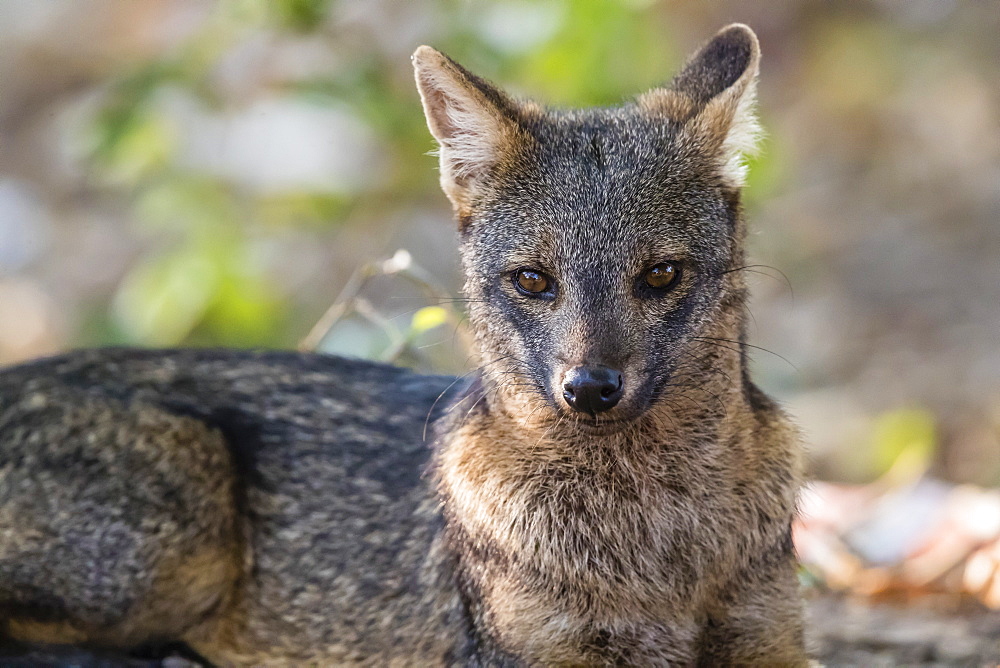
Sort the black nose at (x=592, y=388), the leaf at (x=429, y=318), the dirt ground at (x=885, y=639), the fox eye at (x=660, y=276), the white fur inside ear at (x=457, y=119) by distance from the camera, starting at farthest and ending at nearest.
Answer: the leaf at (x=429, y=318) < the dirt ground at (x=885, y=639) < the white fur inside ear at (x=457, y=119) < the fox eye at (x=660, y=276) < the black nose at (x=592, y=388)

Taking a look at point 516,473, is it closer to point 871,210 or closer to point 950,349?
point 950,349

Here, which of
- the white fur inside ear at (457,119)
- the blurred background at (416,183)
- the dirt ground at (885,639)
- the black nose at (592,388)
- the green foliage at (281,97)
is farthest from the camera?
the blurred background at (416,183)

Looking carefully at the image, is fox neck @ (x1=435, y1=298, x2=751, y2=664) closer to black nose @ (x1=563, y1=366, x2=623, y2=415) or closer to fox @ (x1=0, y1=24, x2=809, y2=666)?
fox @ (x1=0, y1=24, x2=809, y2=666)

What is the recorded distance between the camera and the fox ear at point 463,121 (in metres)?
5.19

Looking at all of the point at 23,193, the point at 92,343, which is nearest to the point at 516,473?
the point at 92,343

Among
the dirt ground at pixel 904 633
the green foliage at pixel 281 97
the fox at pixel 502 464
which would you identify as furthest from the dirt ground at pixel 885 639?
the green foliage at pixel 281 97

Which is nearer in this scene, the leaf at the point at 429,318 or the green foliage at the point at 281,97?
the leaf at the point at 429,318

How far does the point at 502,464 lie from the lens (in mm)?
5238

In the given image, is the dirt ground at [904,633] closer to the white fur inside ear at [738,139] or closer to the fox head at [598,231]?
the fox head at [598,231]

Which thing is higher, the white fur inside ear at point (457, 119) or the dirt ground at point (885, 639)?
the white fur inside ear at point (457, 119)

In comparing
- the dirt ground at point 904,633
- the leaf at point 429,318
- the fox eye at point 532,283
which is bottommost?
the dirt ground at point 904,633

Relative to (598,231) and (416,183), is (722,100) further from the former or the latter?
(416,183)

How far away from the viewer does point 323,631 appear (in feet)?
20.2

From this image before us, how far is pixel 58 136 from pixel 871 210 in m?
11.6
